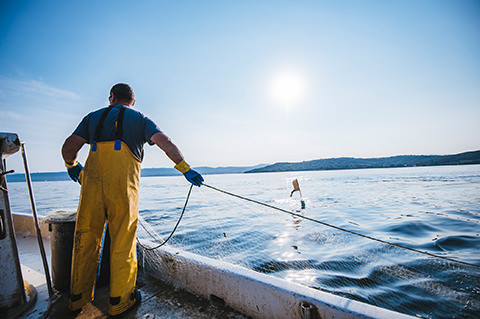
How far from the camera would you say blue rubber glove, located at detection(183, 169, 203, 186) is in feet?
7.97

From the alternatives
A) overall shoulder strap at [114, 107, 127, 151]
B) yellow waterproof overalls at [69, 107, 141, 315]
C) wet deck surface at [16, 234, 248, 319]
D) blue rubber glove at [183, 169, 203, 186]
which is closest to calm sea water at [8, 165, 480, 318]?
blue rubber glove at [183, 169, 203, 186]

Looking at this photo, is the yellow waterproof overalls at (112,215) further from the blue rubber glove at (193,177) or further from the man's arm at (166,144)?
the blue rubber glove at (193,177)

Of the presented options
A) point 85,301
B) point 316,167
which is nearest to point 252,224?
point 85,301

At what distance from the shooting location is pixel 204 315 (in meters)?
1.92

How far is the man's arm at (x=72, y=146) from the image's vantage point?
89.7 inches

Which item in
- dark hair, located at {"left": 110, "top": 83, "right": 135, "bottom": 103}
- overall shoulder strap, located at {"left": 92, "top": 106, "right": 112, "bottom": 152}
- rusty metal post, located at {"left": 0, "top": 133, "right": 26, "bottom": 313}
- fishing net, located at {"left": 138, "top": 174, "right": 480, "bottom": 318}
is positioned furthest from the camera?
fishing net, located at {"left": 138, "top": 174, "right": 480, "bottom": 318}

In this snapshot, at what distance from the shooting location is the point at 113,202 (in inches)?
77.4

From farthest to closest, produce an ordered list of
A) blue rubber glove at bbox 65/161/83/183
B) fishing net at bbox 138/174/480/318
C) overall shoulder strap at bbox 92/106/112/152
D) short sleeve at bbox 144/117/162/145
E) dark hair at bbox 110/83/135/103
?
fishing net at bbox 138/174/480/318 → blue rubber glove at bbox 65/161/83/183 → dark hair at bbox 110/83/135/103 → short sleeve at bbox 144/117/162/145 → overall shoulder strap at bbox 92/106/112/152

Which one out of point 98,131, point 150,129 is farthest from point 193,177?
point 98,131

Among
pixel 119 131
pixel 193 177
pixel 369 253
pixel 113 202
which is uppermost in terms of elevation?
pixel 119 131

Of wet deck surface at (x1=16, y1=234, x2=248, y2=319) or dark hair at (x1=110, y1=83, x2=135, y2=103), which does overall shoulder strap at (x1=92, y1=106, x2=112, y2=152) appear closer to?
dark hair at (x1=110, y1=83, x2=135, y2=103)

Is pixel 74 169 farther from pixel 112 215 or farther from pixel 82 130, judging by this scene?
pixel 112 215

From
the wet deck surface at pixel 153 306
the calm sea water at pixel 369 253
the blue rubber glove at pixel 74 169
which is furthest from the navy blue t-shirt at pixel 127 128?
the calm sea water at pixel 369 253

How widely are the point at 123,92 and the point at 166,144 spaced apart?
0.83 m
